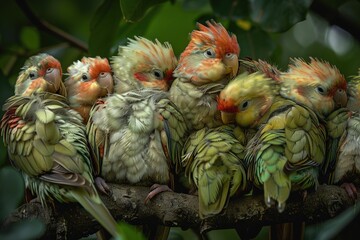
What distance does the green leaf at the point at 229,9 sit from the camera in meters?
4.61

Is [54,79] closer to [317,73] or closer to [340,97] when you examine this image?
[317,73]

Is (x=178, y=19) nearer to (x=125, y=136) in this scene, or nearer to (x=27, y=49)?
(x=27, y=49)

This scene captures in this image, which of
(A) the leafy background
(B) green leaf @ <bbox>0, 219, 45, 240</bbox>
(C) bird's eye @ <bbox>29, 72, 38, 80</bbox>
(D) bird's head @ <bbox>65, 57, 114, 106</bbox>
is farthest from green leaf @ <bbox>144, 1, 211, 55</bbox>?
(B) green leaf @ <bbox>0, 219, 45, 240</bbox>

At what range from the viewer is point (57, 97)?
3920 millimetres

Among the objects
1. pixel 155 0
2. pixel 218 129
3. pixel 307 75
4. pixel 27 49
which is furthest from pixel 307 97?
pixel 27 49

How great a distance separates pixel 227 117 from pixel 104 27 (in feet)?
4.26

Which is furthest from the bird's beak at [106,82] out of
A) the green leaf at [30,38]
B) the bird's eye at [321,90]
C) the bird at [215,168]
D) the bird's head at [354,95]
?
the green leaf at [30,38]

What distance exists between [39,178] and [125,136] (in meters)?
0.46

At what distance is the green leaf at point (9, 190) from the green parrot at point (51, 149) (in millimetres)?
121

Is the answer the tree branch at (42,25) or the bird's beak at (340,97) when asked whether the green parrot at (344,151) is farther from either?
the tree branch at (42,25)

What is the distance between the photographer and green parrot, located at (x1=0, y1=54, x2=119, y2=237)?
3422mm

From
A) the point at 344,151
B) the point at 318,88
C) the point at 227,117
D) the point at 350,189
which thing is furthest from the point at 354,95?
the point at 227,117

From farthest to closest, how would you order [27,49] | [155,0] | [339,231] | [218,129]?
[27,49]
[155,0]
[218,129]
[339,231]

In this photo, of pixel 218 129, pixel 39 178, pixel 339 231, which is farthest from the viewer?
pixel 218 129
